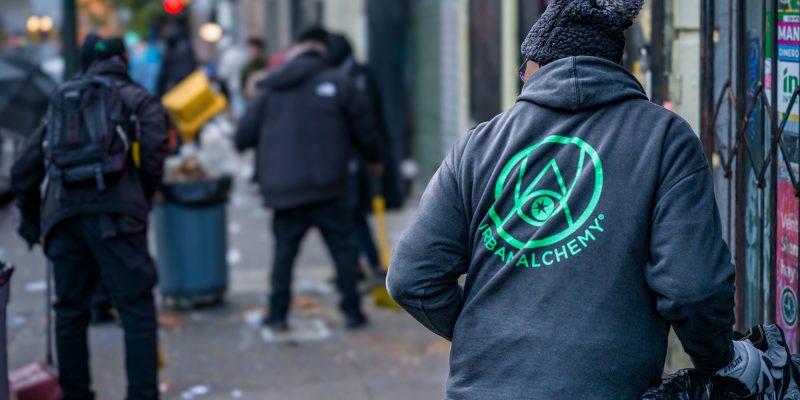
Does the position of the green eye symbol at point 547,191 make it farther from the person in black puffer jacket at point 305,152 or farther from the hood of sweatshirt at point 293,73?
the hood of sweatshirt at point 293,73

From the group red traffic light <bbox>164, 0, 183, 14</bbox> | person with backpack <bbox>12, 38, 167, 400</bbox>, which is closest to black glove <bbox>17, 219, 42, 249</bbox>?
person with backpack <bbox>12, 38, 167, 400</bbox>

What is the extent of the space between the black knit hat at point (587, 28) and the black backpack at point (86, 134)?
10.4 ft

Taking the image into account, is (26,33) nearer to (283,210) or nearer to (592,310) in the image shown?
(283,210)

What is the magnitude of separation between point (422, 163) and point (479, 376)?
430 inches

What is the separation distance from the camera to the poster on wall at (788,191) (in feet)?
13.1

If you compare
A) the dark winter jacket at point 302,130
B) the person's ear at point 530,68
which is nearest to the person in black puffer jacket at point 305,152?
the dark winter jacket at point 302,130

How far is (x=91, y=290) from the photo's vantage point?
568 centimetres

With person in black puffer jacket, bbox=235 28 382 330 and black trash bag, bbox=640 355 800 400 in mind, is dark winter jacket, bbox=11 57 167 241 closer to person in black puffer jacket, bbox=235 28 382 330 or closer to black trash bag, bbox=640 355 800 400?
person in black puffer jacket, bbox=235 28 382 330

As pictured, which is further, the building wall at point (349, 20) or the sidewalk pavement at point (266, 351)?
the building wall at point (349, 20)

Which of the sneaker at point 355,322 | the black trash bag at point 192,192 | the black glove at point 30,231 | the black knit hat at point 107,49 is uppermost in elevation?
the black knit hat at point 107,49

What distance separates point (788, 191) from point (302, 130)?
4001 millimetres

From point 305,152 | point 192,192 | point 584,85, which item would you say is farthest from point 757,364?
point 192,192

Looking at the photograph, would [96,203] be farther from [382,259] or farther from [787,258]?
[382,259]

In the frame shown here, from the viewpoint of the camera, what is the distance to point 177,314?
8.31 meters
